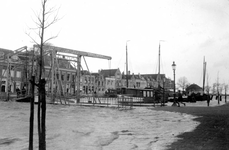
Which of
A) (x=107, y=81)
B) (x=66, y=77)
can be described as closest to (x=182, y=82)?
(x=107, y=81)

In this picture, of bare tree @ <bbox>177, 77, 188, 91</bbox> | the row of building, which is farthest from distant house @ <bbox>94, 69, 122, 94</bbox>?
bare tree @ <bbox>177, 77, 188, 91</bbox>

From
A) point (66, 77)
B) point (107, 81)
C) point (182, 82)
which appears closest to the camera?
point (66, 77)

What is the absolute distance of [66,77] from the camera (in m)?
59.5

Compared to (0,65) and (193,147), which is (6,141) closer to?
(193,147)

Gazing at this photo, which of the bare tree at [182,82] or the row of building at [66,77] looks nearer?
the row of building at [66,77]

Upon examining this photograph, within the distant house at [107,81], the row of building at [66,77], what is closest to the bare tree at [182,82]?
the row of building at [66,77]

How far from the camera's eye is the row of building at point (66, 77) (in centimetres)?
3162

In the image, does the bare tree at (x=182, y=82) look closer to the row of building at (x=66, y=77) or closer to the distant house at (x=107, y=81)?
the row of building at (x=66, y=77)

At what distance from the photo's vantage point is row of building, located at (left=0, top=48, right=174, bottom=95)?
31625mm

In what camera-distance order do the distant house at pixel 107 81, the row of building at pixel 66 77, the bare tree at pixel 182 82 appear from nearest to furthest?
the row of building at pixel 66 77 → the distant house at pixel 107 81 → the bare tree at pixel 182 82

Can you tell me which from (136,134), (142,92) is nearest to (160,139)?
(136,134)

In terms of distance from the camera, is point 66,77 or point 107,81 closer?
point 66,77

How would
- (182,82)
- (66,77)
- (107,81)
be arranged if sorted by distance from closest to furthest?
1. (66,77)
2. (107,81)
3. (182,82)

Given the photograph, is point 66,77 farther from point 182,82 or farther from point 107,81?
point 182,82
